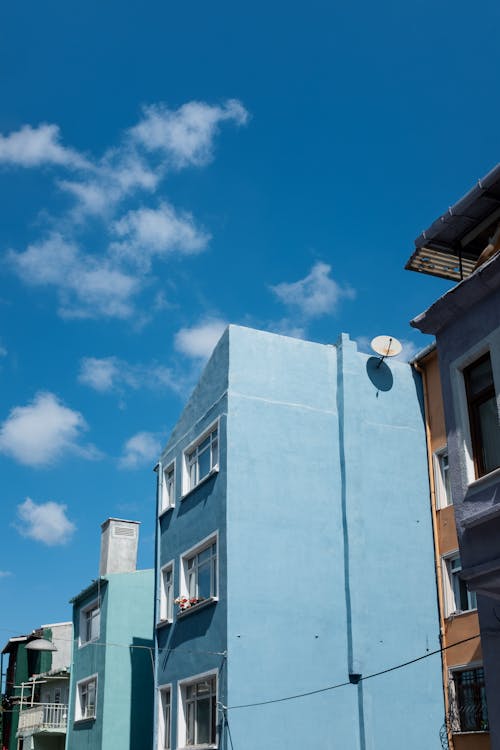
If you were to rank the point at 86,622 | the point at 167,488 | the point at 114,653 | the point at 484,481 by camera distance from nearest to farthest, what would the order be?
the point at 484,481 → the point at 167,488 → the point at 114,653 → the point at 86,622

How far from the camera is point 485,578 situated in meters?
11.4

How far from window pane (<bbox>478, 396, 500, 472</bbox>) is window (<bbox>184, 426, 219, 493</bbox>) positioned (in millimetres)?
10673

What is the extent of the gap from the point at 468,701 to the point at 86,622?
16.4 m

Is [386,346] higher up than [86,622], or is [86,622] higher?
[386,346]

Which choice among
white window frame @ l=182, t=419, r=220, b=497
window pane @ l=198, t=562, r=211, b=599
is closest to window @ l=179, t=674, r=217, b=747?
window pane @ l=198, t=562, r=211, b=599

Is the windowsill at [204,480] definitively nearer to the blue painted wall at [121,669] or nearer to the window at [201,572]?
the window at [201,572]

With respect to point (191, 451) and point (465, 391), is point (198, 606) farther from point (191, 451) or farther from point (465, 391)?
point (465, 391)

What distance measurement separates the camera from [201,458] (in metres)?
24.1

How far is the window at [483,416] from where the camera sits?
12023mm

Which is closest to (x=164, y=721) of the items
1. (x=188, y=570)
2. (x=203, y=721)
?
(x=203, y=721)

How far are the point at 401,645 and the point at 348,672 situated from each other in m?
1.57

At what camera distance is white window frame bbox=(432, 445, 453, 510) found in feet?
75.3

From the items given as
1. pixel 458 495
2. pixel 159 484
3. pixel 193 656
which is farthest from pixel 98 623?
pixel 458 495

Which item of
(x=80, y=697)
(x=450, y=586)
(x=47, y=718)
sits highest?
(x=450, y=586)
